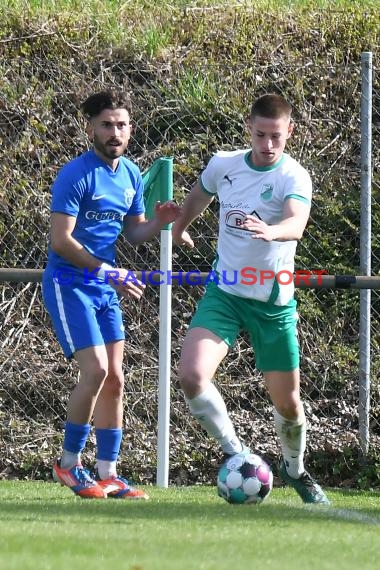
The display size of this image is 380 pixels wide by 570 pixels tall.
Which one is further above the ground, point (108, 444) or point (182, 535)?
point (108, 444)

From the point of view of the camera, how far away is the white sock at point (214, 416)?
5855 mm

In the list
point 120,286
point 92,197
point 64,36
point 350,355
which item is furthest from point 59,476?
point 64,36

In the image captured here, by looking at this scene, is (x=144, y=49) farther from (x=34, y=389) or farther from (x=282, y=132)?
(x=282, y=132)

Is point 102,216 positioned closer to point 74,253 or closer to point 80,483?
point 74,253

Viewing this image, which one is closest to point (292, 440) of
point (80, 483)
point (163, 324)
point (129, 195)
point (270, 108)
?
point (80, 483)

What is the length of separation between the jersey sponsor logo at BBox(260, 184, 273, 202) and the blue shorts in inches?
39.7

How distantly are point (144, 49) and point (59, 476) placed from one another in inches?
178

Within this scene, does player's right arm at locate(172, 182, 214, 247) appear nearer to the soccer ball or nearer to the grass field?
the soccer ball

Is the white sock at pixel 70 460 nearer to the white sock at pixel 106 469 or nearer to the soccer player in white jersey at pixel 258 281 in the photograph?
the white sock at pixel 106 469

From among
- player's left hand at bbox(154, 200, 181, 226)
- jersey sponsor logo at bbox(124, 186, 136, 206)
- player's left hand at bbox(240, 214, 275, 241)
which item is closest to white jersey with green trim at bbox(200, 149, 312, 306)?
player's left hand at bbox(154, 200, 181, 226)

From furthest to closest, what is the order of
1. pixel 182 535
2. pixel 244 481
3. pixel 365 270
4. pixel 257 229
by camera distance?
pixel 365 270
pixel 244 481
pixel 257 229
pixel 182 535

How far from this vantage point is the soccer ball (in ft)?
18.7

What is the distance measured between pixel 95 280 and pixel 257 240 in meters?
0.93

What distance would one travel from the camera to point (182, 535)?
445cm
